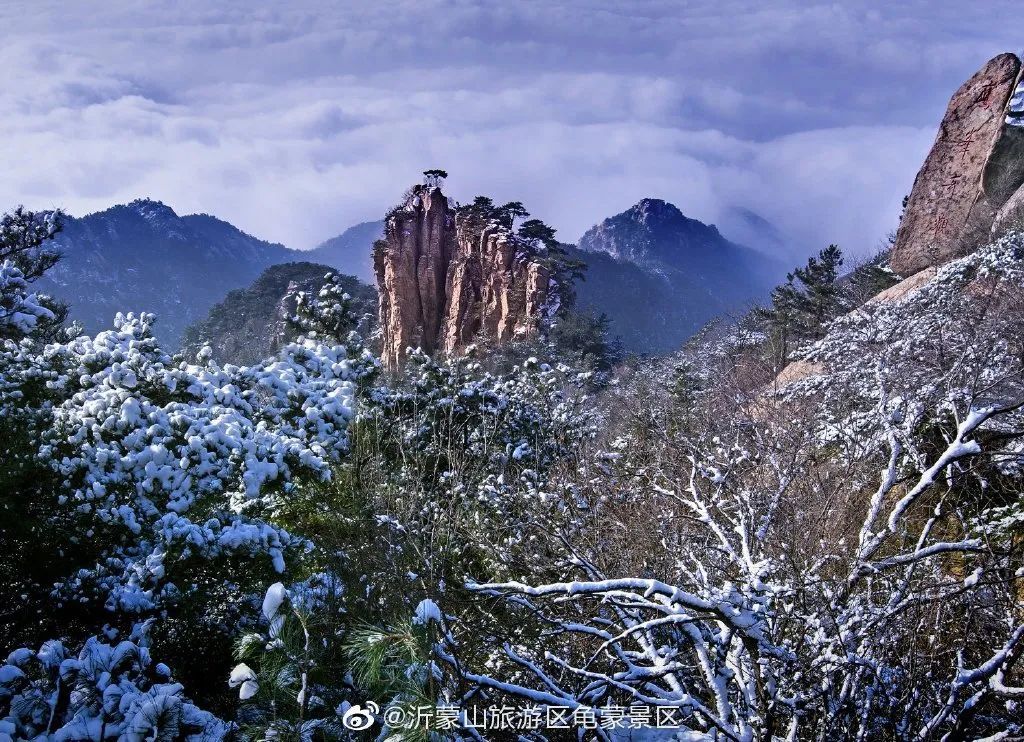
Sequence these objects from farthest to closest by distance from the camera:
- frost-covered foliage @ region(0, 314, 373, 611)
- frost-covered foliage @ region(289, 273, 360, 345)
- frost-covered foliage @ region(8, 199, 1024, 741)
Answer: frost-covered foliage @ region(289, 273, 360, 345) < frost-covered foliage @ region(0, 314, 373, 611) < frost-covered foliage @ region(8, 199, 1024, 741)

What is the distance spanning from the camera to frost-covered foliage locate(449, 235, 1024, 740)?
2.73m

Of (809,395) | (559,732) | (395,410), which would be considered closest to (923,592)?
(559,732)

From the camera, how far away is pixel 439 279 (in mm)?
40344

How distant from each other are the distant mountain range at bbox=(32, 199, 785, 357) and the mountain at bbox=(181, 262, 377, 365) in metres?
0.38

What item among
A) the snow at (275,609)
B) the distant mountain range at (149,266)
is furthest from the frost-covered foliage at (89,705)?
the distant mountain range at (149,266)

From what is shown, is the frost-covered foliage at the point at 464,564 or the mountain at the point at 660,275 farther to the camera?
the mountain at the point at 660,275

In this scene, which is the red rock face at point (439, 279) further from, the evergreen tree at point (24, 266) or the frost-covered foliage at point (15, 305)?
the frost-covered foliage at point (15, 305)

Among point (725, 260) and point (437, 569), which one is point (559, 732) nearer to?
point (437, 569)

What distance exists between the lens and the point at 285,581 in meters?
5.46

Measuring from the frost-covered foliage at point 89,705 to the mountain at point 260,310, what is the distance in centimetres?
4229

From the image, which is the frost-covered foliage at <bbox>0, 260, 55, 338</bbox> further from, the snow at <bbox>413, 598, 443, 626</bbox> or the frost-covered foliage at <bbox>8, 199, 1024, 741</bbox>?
the snow at <bbox>413, 598, 443, 626</bbox>

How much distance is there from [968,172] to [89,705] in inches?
992

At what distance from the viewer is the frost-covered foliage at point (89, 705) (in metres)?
3.13

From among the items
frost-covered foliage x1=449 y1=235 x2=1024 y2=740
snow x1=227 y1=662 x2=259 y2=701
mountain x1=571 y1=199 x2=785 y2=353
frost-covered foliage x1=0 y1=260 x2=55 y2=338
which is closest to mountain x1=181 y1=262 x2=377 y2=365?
mountain x1=571 y1=199 x2=785 y2=353
